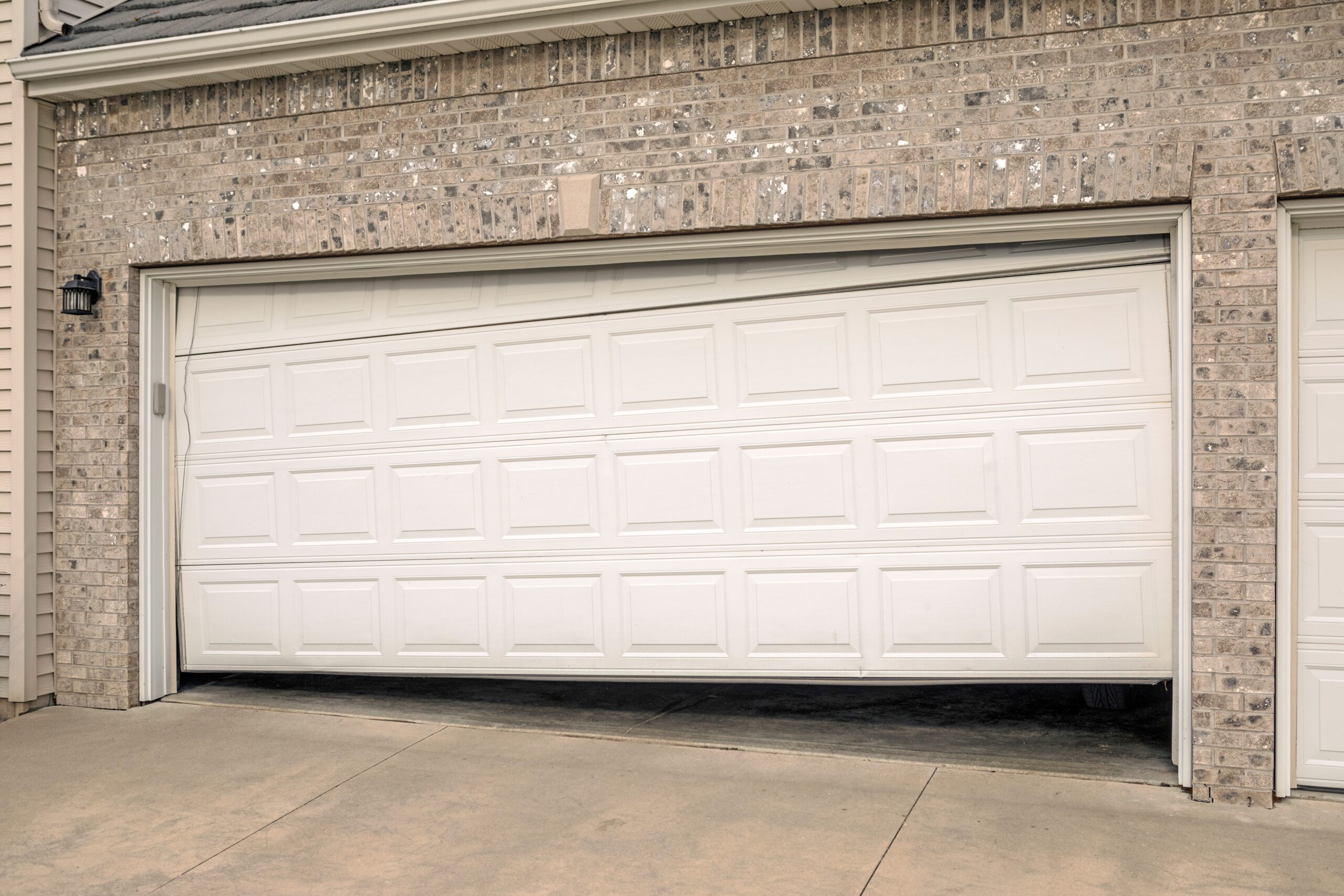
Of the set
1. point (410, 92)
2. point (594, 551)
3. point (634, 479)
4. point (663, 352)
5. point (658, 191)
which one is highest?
point (410, 92)

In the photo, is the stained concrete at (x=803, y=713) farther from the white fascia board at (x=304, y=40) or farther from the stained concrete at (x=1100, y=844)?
the white fascia board at (x=304, y=40)

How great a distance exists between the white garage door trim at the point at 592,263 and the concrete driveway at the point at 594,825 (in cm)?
68

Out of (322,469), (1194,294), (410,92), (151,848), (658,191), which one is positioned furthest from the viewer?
(322,469)

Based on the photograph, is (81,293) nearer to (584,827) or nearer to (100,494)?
(100,494)

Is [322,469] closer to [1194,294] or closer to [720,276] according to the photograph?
[720,276]

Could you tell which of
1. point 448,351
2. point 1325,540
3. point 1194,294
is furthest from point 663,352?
point 1325,540

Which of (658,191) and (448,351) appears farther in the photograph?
(448,351)

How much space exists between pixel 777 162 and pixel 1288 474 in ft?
8.27

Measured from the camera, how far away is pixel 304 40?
218 inches

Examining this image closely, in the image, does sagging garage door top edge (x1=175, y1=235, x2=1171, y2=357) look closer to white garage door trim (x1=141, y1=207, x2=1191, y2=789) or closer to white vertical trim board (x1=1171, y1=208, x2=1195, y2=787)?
white garage door trim (x1=141, y1=207, x2=1191, y2=789)

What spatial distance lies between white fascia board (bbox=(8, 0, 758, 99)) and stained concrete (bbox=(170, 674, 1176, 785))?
344 cm

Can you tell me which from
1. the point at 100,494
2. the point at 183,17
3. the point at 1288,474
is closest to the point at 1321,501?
the point at 1288,474

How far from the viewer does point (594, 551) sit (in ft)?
18.8

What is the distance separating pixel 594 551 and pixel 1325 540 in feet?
10.8
